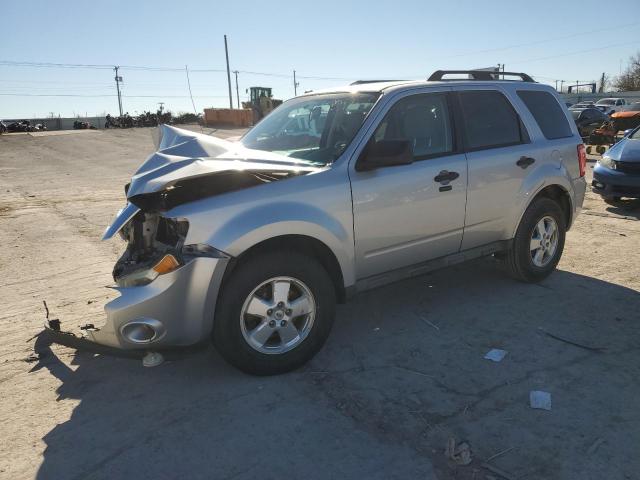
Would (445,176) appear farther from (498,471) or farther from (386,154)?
(498,471)

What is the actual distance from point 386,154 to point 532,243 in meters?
2.26

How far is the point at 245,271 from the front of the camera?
3.11m

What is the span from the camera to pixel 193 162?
3305 millimetres

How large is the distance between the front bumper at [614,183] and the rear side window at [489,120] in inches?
169

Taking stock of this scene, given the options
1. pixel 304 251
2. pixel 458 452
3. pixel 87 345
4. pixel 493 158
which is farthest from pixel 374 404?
pixel 493 158

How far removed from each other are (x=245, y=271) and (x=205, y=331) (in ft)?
1.48

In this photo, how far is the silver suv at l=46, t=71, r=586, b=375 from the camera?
3023 mm

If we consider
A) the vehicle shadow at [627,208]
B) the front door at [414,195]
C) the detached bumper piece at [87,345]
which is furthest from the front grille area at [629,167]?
the detached bumper piece at [87,345]

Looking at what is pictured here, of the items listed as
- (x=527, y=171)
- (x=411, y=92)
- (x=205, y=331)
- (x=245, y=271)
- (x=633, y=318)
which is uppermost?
(x=411, y=92)

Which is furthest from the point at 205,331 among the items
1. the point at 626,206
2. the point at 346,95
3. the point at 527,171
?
the point at 626,206

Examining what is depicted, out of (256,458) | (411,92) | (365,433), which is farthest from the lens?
(411,92)

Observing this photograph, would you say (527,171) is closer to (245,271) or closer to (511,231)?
(511,231)

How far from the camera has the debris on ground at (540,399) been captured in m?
2.94

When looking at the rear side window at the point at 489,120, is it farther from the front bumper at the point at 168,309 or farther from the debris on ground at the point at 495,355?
the front bumper at the point at 168,309
